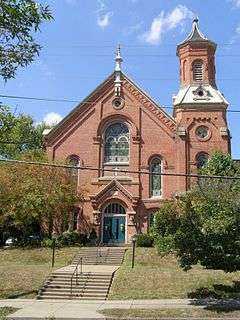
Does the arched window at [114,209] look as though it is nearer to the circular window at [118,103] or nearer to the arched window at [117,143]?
the arched window at [117,143]

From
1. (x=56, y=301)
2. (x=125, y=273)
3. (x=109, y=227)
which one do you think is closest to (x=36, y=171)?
(x=109, y=227)

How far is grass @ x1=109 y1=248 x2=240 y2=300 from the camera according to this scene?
22477mm

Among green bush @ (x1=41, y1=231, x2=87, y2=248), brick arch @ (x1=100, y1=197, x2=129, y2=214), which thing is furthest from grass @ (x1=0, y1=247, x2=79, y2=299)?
brick arch @ (x1=100, y1=197, x2=129, y2=214)

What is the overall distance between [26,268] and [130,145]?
1706cm

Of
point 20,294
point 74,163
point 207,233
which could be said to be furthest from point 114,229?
point 207,233

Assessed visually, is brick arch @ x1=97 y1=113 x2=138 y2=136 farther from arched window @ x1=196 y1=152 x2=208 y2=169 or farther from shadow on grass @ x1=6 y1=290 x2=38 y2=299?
shadow on grass @ x1=6 y1=290 x2=38 y2=299

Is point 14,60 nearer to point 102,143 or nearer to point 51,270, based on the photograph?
point 51,270

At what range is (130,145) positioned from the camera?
42.0 metres

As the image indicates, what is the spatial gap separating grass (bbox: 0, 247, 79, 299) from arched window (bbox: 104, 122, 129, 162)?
10.1 m

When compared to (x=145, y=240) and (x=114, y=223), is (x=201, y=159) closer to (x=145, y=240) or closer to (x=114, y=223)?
(x=114, y=223)

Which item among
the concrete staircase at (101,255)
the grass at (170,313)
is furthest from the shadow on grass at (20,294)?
the concrete staircase at (101,255)

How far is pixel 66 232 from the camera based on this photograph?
37.7 meters

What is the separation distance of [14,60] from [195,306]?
14.2 m

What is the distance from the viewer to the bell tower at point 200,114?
1625 inches
